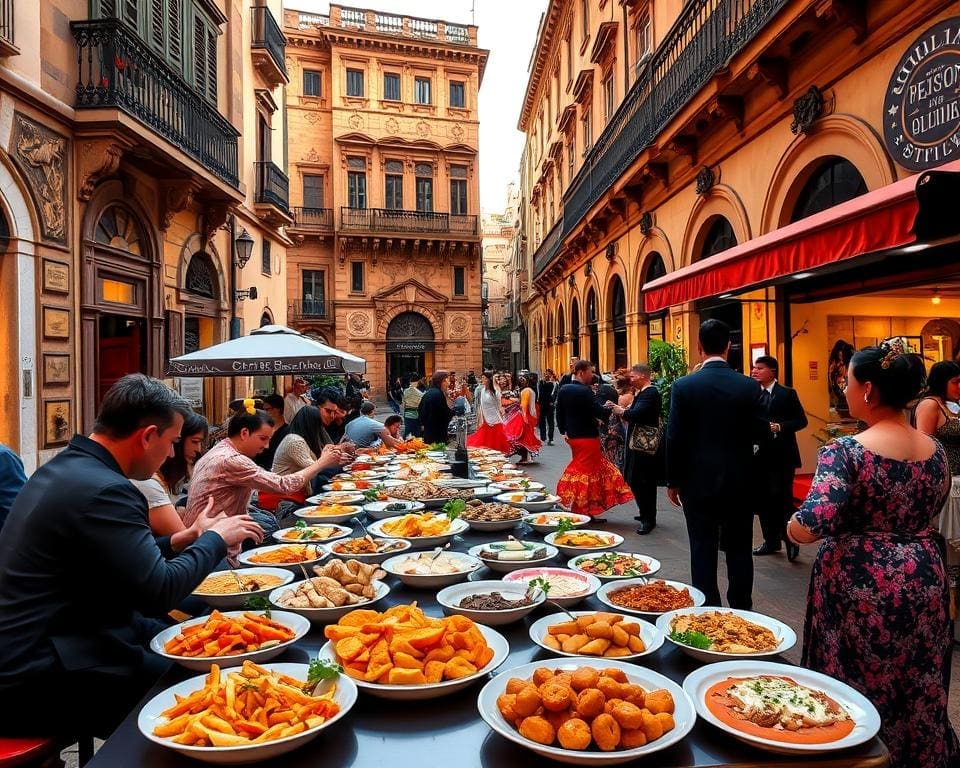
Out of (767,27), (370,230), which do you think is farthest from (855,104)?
(370,230)

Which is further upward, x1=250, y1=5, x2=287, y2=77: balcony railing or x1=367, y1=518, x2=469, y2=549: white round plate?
x1=250, y1=5, x2=287, y2=77: balcony railing

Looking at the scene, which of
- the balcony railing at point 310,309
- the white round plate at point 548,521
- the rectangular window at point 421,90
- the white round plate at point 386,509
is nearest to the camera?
the white round plate at point 548,521

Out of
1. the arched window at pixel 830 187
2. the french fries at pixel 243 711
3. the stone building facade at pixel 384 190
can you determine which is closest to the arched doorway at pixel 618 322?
the arched window at pixel 830 187

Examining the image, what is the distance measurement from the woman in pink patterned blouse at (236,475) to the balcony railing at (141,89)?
700 centimetres

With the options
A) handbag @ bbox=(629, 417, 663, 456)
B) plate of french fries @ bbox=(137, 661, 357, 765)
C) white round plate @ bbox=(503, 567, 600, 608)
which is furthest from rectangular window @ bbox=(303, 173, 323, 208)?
plate of french fries @ bbox=(137, 661, 357, 765)

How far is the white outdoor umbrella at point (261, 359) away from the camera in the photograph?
26.8ft

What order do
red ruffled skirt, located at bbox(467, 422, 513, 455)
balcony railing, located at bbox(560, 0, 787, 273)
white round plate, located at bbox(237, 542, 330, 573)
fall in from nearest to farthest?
white round plate, located at bbox(237, 542, 330, 573) < balcony railing, located at bbox(560, 0, 787, 273) < red ruffled skirt, located at bbox(467, 422, 513, 455)

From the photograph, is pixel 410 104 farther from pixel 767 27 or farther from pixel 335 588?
pixel 335 588

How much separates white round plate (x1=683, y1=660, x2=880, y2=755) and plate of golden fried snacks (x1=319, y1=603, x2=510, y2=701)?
0.64 m

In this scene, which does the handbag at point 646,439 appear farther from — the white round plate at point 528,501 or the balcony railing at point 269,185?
the balcony railing at point 269,185

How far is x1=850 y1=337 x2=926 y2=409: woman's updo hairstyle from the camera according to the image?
2.68m

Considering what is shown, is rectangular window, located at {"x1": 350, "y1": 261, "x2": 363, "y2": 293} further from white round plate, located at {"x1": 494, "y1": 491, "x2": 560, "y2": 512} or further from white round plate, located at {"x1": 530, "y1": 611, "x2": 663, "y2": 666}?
white round plate, located at {"x1": 530, "y1": 611, "x2": 663, "y2": 666}

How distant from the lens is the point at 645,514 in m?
8.23

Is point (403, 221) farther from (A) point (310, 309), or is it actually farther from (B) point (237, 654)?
(B) point (237, 654)
